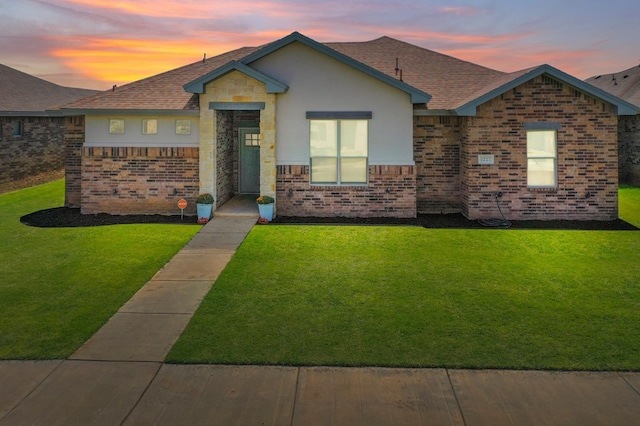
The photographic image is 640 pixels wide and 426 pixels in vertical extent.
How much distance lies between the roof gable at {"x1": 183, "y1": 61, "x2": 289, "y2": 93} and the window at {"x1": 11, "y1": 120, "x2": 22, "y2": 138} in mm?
13908

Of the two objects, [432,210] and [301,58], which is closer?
[301,58]

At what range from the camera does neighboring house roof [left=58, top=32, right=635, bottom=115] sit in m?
16.2

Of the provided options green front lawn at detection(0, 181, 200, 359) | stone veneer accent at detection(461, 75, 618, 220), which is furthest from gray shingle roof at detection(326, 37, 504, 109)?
green front lawn at detection(0, 181, 200, 359)

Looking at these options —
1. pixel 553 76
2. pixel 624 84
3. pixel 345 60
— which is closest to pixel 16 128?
pixel 345 60

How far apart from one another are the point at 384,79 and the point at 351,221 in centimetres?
427

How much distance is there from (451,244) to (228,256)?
5.24 metres

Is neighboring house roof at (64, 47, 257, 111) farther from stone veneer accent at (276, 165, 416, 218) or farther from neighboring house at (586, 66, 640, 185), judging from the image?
neighboring house at (586, 66, 640, 185)

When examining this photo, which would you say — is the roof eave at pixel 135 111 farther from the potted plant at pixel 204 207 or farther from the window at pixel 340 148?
the window at pixel 340 148

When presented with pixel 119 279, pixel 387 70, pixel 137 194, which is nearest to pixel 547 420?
pixel 119 279

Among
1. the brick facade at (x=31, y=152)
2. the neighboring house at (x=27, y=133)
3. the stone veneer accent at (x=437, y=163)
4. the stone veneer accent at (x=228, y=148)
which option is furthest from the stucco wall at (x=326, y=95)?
the brick facade at (x=31, y=152)

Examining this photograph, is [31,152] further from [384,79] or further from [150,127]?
[384,79]

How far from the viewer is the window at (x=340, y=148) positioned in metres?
17.0

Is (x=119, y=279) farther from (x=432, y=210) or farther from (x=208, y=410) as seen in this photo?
(x=432, y=210)

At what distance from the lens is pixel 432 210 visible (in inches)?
705
